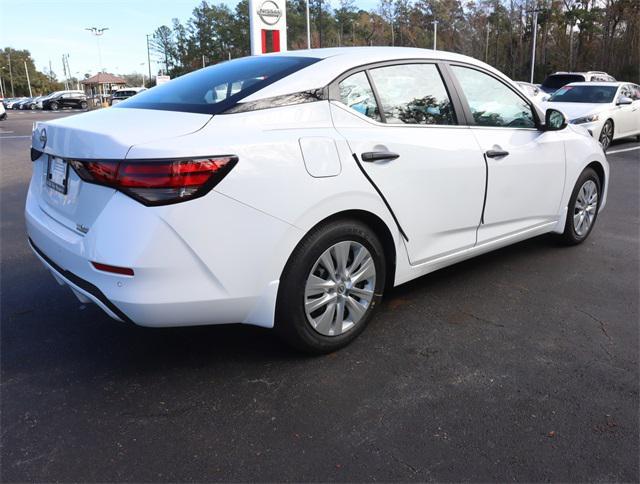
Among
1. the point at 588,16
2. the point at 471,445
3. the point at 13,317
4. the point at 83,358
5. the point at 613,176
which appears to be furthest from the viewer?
the point at 588,16

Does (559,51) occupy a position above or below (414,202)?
above

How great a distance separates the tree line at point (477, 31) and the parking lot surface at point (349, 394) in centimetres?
4366

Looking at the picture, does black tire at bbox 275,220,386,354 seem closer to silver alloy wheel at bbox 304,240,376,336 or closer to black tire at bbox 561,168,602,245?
silver alloy wheel at bbox 304,240,376,336

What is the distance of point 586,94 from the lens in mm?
12562

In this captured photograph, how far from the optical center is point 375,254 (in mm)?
3072

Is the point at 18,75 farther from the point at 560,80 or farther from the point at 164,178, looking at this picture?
Answer: the point at 164,178

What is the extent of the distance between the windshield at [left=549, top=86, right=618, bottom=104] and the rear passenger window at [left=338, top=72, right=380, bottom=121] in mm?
11099

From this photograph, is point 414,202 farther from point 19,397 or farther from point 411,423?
point 19,397

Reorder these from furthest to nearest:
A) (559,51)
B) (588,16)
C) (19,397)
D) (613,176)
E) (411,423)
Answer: (559,51) < (588,16) < (613,176) < (19,397) < (411,423)

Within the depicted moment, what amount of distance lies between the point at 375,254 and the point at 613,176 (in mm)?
7325

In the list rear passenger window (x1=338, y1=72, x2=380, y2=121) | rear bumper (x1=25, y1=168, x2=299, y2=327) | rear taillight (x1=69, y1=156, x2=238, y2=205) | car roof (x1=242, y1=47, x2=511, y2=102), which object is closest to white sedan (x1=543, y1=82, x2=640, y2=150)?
car roof (x1=242, y1=47, x2=511, y2=102)

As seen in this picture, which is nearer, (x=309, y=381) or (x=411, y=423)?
(x=411, y=423)

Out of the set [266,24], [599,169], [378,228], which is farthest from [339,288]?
[266,24]

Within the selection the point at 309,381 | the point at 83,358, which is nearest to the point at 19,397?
the point at 83,358
